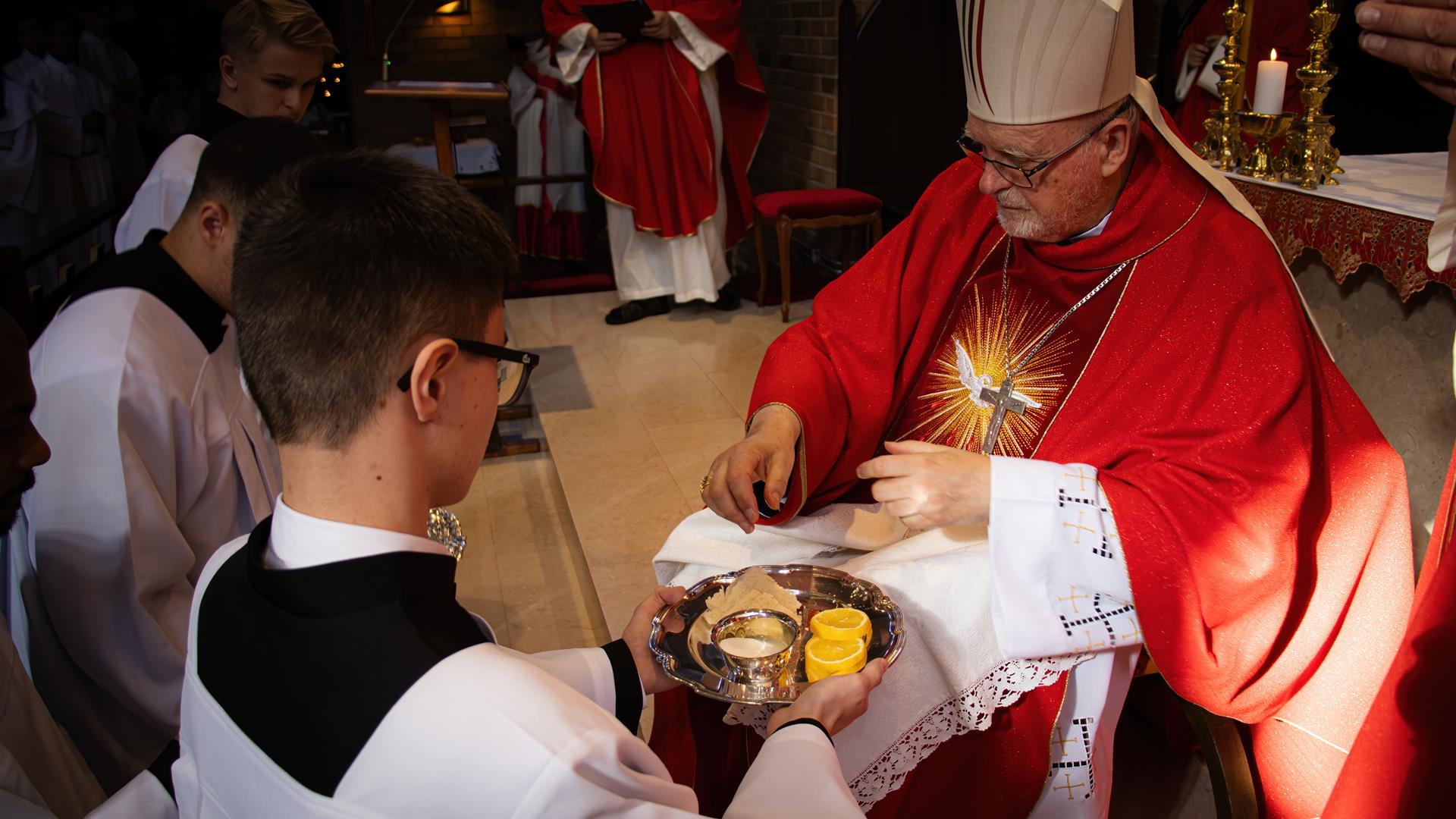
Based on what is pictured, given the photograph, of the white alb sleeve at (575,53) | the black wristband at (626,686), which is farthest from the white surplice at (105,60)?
the black wristband at (626,686)

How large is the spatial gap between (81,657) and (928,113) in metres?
6.32

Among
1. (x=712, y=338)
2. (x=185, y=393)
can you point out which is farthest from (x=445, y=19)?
(x=185, y=393)

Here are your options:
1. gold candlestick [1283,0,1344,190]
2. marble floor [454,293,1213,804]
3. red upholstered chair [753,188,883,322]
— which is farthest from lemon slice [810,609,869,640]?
red upholstered chair [753,188,883,322]

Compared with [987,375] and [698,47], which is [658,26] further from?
[987,375]

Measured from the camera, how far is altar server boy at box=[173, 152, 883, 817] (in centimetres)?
111

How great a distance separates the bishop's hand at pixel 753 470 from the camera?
210 centimetres

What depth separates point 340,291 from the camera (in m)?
1.19

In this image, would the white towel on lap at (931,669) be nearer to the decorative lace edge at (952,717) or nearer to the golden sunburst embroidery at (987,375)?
the decorative lace edge at (952,717)

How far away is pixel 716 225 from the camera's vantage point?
6.82m

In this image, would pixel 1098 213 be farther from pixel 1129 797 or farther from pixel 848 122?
pixel 848 122

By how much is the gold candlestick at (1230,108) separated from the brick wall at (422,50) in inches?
348

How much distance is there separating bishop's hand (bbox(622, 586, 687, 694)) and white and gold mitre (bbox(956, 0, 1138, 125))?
1167 mm

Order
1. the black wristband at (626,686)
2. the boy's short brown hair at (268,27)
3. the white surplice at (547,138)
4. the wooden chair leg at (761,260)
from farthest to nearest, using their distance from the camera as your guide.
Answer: the white surplice at (547,138), the wooden chair leg at (761,260), the boy's short brown hair at (268,27), the black wristband at (626,686)

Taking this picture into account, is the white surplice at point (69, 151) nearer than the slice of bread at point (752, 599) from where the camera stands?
No
